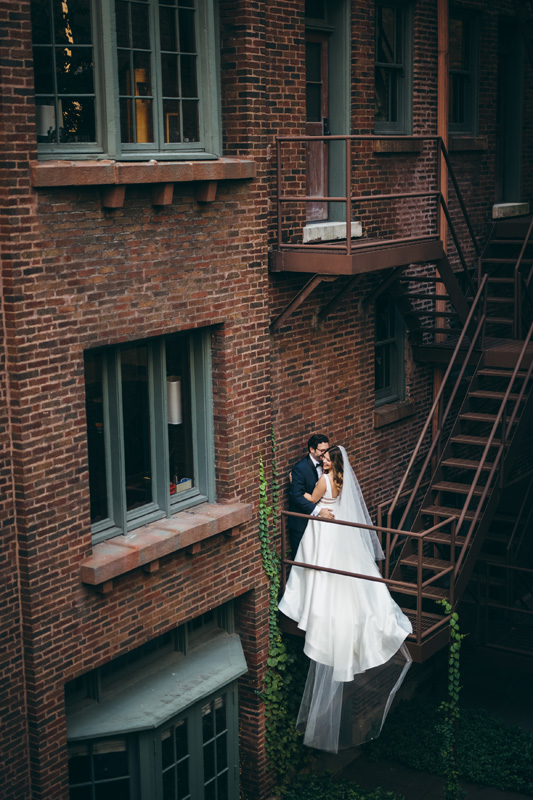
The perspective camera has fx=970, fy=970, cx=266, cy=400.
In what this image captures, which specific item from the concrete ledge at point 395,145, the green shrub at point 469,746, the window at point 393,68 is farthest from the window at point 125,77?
the green shrub at point 469,746

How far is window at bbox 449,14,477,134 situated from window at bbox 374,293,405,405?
293 centimetres

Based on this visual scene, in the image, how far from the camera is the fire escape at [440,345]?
981 cm

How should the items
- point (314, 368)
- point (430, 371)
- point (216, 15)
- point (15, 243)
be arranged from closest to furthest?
point (15, 243), point (216, 15), point (314, 368), point (430, 371)

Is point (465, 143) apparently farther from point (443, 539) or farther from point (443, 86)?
point (443, 539)

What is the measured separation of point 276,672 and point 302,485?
6.82 feet

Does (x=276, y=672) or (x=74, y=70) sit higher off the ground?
(x=74, y=70)

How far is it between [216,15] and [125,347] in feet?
11.2

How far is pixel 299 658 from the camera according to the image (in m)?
10.8

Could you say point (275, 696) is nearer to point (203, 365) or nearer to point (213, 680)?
point (213, 680)

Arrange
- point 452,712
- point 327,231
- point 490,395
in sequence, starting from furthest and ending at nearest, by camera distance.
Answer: point 490,395
point 327,231
point 452,712

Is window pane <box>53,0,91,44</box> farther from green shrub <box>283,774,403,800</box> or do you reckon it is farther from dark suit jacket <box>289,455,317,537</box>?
green shrub <box>283,774,403,800</box>

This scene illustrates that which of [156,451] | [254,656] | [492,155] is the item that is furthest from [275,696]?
[492,155]

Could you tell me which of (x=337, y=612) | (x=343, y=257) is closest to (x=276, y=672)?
(x=337, y=612)

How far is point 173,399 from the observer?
30.6 ft
